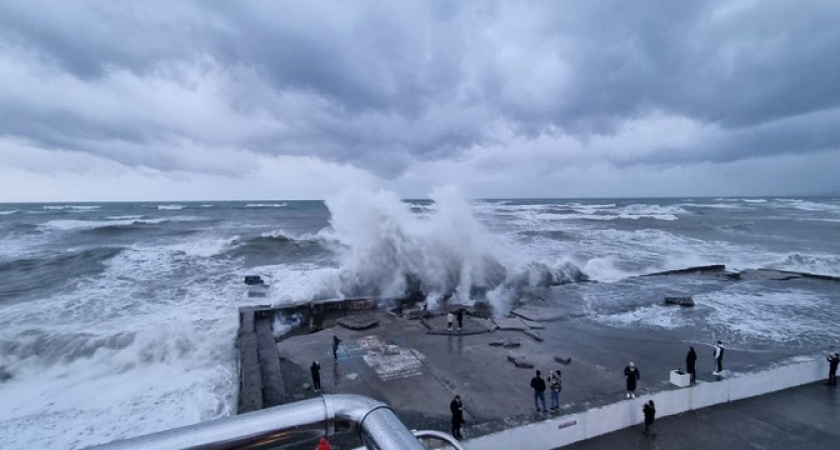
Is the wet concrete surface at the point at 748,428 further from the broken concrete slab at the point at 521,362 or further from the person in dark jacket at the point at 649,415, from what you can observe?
the broken concrete slab at the point at 521,362

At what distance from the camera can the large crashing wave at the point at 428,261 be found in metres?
19.6

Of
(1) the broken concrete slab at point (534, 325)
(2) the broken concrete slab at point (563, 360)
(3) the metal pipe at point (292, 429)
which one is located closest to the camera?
(3) the metal pipe at point (292, 429)

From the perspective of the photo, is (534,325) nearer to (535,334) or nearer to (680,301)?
(535,334)

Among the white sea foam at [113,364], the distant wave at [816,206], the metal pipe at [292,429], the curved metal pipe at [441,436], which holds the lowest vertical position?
the white sea foam at [113,364]

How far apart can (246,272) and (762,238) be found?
43755 millimetres

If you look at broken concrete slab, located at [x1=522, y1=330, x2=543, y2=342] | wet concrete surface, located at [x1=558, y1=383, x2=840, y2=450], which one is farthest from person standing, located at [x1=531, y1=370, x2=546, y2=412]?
broken concrete slab, located at [x1=522, y1=330, x2=543, y2=342]

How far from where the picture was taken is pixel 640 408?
7559 mm

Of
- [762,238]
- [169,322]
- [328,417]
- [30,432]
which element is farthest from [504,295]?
[762,238]

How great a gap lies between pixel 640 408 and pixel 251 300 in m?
15.0

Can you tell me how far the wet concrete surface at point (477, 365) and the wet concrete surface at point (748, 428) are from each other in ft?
2.08

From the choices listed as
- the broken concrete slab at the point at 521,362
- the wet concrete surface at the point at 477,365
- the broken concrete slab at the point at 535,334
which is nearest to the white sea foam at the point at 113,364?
the wet concrete surface at the point at 477,365

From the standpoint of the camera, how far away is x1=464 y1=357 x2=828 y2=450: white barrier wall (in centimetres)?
663

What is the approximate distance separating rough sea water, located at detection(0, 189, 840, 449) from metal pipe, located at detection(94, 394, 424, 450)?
28.0ft

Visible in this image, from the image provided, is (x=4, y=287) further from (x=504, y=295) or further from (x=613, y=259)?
(x=613, y=259)
